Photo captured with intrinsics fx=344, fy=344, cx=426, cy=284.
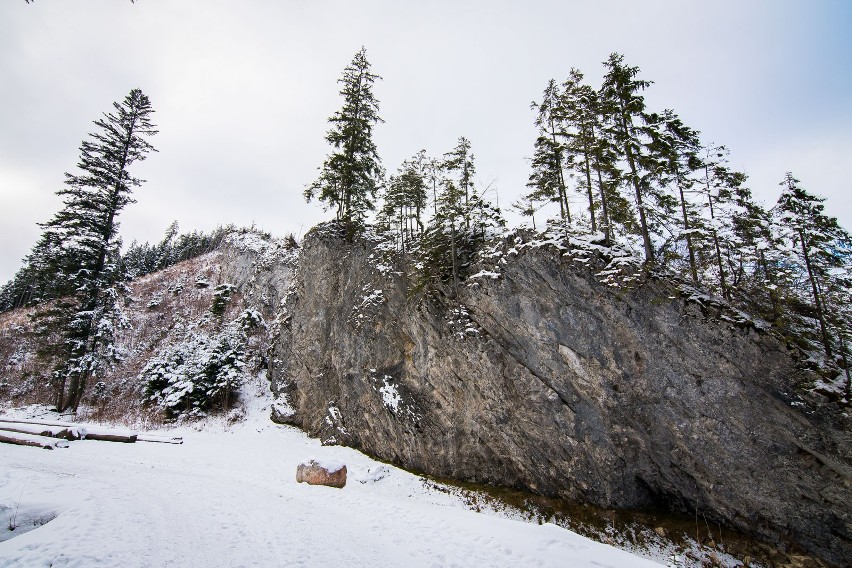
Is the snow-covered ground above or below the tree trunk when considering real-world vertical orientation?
below

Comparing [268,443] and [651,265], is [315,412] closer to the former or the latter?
[268,443]

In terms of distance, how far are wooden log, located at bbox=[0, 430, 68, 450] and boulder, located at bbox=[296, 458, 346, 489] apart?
10910mm

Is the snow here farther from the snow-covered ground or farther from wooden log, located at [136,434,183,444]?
wooden log, located at [136,434,183,444]

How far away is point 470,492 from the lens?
1435 cm

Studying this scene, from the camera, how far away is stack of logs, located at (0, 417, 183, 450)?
14.7m

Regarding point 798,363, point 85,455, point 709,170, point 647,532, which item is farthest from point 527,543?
point 709,170

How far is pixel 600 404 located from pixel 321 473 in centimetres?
1096

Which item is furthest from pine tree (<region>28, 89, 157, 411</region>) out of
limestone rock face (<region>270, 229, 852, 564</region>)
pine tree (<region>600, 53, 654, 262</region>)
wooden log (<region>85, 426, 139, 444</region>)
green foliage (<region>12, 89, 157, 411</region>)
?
pine tree (<region>600, 53, 654, 262</region>)

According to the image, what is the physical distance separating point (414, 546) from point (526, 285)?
10.4 m

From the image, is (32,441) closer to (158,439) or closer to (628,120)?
(158,439)

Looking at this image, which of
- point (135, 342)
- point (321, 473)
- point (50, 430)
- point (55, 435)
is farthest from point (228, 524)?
point (135, 342)

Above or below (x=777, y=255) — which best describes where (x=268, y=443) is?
below

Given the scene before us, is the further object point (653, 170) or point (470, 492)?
point (653, 170)

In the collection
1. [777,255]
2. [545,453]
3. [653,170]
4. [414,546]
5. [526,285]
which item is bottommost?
[414,546]
